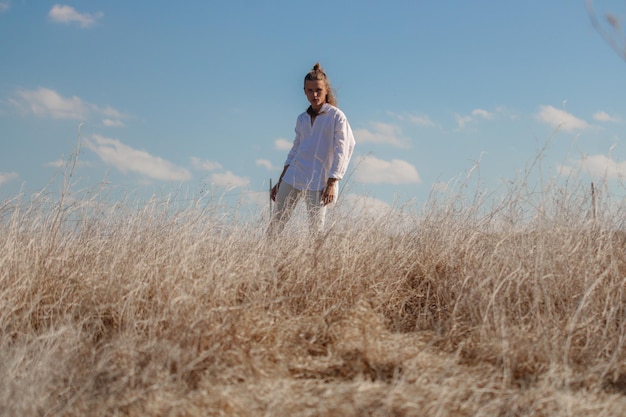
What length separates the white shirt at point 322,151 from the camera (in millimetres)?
4852

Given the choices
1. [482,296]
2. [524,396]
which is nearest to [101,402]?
[524,396]

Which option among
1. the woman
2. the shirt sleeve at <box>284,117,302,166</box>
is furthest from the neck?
the shirt sleeve at <box>284,117,302,166</box>

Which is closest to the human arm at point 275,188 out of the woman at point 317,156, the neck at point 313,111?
the woman at point 317,156

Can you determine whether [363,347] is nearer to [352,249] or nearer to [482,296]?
[482,296]

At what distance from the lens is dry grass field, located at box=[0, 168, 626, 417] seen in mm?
2439

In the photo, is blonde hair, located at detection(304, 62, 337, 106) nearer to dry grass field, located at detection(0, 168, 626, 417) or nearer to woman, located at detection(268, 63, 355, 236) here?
woman, located at detection(268, 63, 355, 236)

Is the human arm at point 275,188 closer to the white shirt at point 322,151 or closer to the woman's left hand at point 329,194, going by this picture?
the white shirt at point 322,151

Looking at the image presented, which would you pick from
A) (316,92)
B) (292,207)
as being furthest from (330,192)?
(316,92)

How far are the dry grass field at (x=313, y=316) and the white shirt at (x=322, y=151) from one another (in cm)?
47

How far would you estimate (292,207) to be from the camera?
488cm

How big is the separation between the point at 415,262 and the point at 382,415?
6.18 ft

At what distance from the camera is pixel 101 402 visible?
2398mm

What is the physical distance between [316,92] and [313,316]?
7.44ft

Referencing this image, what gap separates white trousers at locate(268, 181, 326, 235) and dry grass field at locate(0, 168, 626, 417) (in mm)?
168
